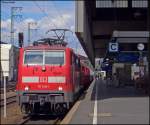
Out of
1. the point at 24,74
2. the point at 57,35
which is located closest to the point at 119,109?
the point at 24,74

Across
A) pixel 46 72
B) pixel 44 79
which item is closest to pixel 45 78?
pixel 44 79

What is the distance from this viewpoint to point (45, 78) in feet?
73.3

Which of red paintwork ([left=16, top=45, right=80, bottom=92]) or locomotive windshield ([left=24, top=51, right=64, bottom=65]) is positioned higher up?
locomotive windshield ([left=24, top=51, right=64, bottom=65])

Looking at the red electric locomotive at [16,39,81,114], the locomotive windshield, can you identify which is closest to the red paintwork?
the red electric locomotive at [16,39,81,114]

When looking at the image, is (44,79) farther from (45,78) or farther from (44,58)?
(44,58)

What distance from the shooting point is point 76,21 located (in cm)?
2698

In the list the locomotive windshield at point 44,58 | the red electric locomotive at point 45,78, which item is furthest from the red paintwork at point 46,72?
the locomotive windshield at point 44,58

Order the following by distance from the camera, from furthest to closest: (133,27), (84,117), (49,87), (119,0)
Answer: (133,27)
(119,0)
(49,87)
(84,117)

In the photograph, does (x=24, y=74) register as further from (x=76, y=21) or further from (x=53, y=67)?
(x=76, y=21)

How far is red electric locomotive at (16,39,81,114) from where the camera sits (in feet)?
72.6

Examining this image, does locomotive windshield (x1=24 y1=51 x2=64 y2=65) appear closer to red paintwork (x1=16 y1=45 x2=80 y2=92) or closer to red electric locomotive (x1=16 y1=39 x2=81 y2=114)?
red electric locomotive (x1=16 y1=39 x2=81 y2=114)

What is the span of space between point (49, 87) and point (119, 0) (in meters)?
17.3

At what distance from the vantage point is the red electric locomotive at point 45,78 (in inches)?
871

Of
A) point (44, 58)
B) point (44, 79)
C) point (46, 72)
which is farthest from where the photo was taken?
point (44, 58)
